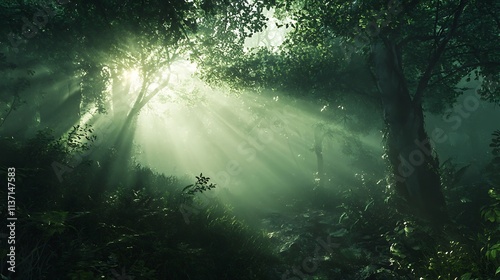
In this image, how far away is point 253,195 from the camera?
2212 cm

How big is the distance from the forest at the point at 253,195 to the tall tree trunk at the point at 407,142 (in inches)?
1.7

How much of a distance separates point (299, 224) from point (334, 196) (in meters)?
5.21

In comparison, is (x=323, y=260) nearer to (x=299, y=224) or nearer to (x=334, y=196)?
(x=299, y=224)

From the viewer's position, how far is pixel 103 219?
20.2 feet

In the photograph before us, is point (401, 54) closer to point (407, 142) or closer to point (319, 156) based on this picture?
point (407, 142)

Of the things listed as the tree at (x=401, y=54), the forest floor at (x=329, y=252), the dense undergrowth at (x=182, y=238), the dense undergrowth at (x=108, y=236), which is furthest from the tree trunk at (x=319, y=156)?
the dense undergrowth at (x=108, y=236)

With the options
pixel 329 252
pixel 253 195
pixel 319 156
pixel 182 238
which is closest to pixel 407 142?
pixel 329 252

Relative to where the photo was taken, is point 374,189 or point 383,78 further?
point 374,189

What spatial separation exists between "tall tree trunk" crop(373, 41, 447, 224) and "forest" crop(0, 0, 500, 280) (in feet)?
0.14

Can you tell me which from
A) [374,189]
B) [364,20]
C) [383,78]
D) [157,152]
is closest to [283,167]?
[157,152]

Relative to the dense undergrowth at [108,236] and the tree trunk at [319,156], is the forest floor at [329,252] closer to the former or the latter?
the dense undergrowth at [108,236]

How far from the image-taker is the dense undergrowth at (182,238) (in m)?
4.68

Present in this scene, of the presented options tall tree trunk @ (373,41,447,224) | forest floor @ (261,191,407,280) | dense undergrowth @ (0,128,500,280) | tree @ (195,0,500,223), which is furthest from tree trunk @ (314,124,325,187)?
tall tree trunk @ (373,41,447,224)

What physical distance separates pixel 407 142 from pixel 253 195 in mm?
13917
